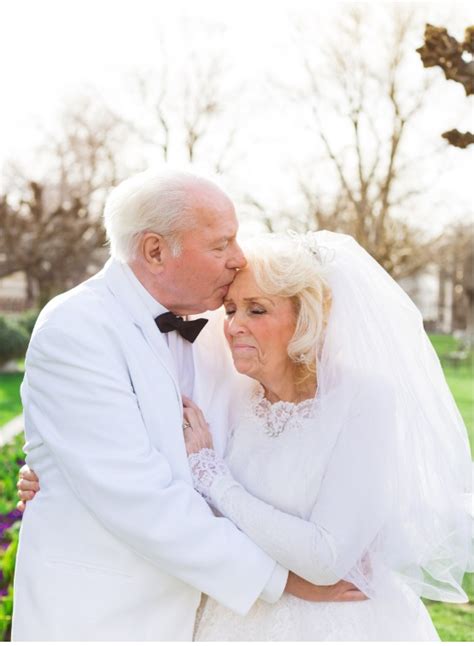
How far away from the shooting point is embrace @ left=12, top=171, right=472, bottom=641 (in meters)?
2.76

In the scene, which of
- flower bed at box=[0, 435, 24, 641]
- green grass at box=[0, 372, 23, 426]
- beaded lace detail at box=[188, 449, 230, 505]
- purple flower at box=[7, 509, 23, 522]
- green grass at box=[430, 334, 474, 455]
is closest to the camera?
beaded lace detail at box=[188, 449, 230, 505]

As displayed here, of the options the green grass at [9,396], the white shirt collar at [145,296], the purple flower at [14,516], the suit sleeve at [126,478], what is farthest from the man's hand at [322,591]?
the green grass at [9,396]

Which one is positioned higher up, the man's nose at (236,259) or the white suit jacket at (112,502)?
the man's nose at (236,259)

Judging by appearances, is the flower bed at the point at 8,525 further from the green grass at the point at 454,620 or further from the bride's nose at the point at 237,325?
the green grass at the point at 454,620

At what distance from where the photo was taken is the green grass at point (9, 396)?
521 inches

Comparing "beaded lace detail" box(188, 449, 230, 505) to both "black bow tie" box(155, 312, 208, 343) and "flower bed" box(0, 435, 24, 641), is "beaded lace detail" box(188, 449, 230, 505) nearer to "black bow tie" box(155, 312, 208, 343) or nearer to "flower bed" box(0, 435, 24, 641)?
"black bow tie" box(155, 312, 208, 343)

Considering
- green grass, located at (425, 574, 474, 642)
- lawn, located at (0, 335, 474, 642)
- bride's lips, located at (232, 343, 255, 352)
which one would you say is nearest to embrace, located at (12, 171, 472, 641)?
bride's lips, located at (232, 343, 255, 352)

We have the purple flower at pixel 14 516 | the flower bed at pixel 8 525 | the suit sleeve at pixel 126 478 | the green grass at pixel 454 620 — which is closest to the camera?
the suit sleeve at pixel 126 478

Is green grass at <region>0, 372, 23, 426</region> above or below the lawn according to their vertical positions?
below

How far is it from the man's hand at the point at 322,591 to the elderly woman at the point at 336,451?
3cm

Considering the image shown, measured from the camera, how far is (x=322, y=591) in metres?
2.97

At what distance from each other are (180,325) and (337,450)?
0.74 m

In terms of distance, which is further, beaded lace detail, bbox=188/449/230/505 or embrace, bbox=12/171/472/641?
beaded lace detail, bbox=188/449/230/505

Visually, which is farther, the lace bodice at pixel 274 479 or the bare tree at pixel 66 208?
the bare tree at pixel 66 208
